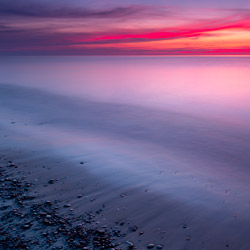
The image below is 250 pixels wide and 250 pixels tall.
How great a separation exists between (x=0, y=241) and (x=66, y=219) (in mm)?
1214

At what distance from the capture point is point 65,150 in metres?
9.64

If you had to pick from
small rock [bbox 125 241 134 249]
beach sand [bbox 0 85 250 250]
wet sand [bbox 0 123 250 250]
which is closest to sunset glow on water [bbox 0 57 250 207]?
beach sand [bbox 0 85 250 250]

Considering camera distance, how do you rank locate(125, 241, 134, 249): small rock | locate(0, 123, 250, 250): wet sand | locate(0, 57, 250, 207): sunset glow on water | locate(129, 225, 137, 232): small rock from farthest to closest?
locate(0, 57, 250, 207): sunset glow on water, locate(129, 225, 137, 232): small rock, locate(0, 123, 250, 250): wet sand, locate(125, 241, 134, 249): small rock

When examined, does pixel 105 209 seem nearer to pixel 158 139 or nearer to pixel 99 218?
pixel 99 218

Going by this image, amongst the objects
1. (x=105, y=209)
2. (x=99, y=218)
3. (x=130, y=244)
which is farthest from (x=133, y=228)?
(x=105, y=209)

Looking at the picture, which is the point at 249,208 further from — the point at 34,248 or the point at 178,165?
the point at 34,248

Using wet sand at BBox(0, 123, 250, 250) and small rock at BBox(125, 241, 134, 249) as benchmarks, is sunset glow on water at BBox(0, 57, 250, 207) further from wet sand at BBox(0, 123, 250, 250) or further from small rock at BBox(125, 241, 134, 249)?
small rock at BBox(125, 241, 134, 249)

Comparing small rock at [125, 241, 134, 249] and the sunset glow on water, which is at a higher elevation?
small rock at [125, 241, 134, 249]

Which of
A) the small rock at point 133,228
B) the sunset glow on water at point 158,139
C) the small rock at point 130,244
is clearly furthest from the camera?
the sunset glow on water at point 158,139

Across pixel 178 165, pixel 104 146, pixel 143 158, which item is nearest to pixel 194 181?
pixel 178 165

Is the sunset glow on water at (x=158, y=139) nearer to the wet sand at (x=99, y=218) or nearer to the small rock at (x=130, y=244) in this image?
the wet sand at (x=99, y=218)

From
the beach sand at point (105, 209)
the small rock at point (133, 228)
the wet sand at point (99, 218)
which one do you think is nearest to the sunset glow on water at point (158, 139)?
the beach sand at point (105, 209)

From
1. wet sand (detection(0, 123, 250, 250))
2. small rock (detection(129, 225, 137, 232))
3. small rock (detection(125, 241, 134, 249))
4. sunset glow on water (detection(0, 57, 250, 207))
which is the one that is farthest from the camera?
sunset glow on water (detection(0, 57, 250, 207))

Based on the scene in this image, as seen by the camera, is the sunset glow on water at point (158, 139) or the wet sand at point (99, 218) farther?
the sunset glow on water at point (158, 139)
